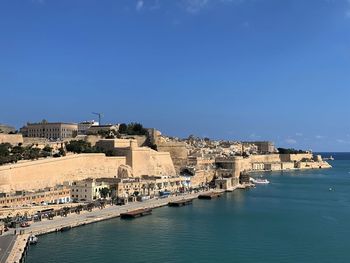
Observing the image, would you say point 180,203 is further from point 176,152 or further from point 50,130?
point 50,130

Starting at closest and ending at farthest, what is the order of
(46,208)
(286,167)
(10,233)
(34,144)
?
(10,233), (46,208), (34,144), (286,167)

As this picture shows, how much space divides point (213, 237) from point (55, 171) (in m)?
11.1

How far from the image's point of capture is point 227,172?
1690 inches

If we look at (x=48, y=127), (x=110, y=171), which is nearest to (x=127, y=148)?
(x=110, y=171)

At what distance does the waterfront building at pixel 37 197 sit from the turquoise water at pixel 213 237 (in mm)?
3419

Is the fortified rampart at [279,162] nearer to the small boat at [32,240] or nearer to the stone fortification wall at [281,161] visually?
the stone fortification wall at [281,161]

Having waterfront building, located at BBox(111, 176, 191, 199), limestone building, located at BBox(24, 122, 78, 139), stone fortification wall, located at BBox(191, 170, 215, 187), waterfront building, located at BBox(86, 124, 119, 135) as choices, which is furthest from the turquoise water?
limestone building, located at BBox(24, 122, 78, 139)

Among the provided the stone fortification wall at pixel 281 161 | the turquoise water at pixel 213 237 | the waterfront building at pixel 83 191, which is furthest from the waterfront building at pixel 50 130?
the stone fortification wall at pixel 281 161

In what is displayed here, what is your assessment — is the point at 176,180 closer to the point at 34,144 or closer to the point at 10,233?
the point at 34,144

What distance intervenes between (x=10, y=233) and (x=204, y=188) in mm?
20477

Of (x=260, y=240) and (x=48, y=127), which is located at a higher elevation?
(x=48, y=127)

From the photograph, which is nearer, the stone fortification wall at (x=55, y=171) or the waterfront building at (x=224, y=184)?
the stone fortification wall at (x=55, y=171)

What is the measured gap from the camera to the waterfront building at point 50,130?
1592 inches

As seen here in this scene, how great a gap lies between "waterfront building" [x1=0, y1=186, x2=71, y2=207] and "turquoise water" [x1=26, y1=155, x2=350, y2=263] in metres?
3.42
